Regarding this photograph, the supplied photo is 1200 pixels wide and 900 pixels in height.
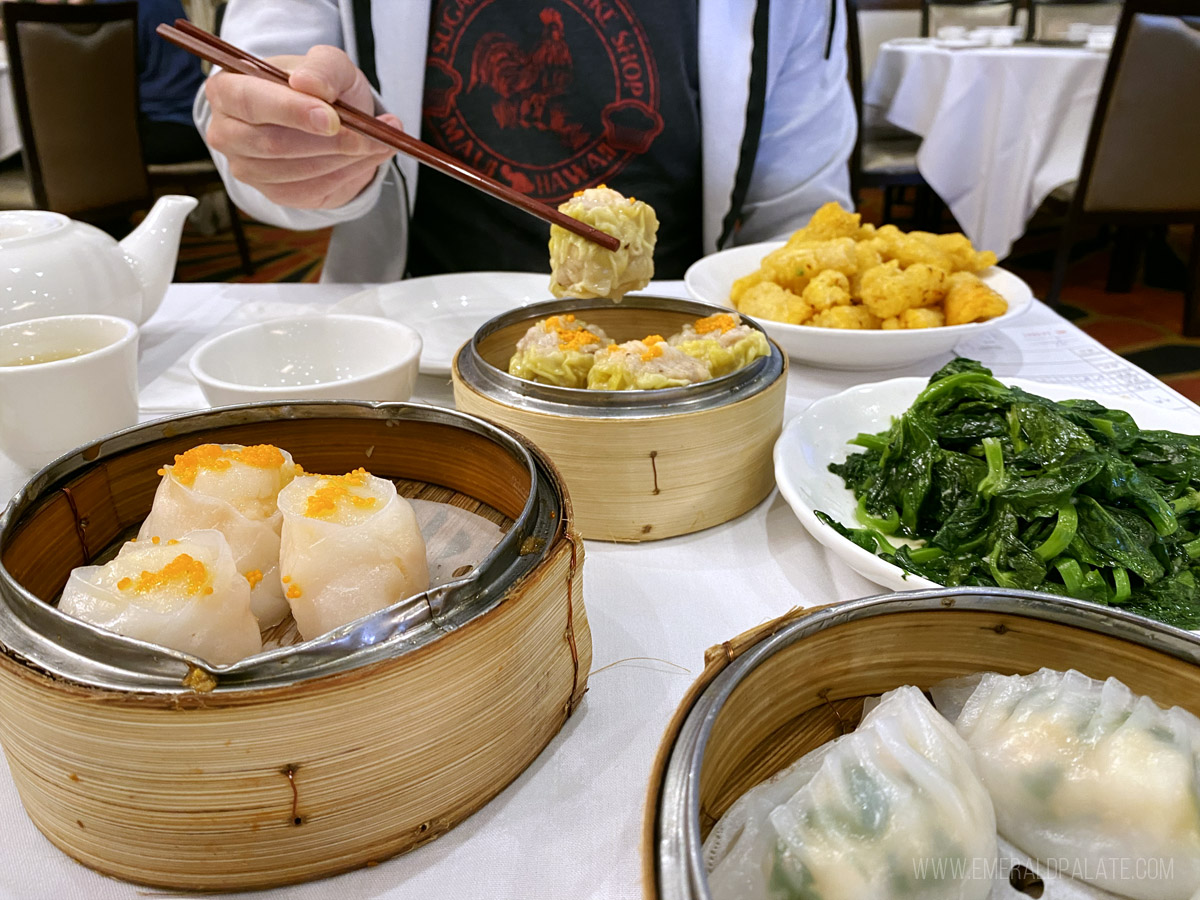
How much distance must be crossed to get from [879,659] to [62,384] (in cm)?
129

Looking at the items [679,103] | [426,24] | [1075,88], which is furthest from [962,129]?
[426,24]

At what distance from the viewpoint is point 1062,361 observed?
1.99 metres

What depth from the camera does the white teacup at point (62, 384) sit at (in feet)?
4.24

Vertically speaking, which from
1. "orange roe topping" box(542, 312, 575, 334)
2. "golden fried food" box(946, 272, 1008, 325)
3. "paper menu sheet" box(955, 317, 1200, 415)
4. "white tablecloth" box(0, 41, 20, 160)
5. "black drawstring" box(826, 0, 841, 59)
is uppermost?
"black drawstring" box(826, 0, 841, 59)

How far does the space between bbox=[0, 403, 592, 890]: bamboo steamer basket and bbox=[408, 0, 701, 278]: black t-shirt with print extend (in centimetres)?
190

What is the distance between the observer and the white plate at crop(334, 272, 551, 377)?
2.07 metres

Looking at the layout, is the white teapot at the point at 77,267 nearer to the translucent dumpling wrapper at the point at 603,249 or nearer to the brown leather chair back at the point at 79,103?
the translucent dumpling wrapper at the point at 603,249

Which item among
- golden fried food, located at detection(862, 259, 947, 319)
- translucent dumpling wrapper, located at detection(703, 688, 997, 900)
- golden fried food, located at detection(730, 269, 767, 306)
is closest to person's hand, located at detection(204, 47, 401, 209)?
golden fried food, located at detection(730, 269, 767, 306)

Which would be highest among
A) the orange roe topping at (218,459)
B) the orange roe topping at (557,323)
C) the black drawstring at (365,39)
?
the black drawstring at (365,39)

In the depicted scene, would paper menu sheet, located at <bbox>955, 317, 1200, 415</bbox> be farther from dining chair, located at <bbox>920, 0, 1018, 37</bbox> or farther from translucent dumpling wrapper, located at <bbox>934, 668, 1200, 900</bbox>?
dining chair, located at <bbox>920, 0, 1018, 37</bbox>

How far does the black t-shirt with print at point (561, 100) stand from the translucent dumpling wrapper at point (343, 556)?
72.6 inches

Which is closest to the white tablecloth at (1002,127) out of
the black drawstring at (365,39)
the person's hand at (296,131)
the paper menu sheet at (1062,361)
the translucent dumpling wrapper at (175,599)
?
the paper menu sheet at (1062,361)

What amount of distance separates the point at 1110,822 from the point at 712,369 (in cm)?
91

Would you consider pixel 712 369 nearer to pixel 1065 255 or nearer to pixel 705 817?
pixel 705 817
